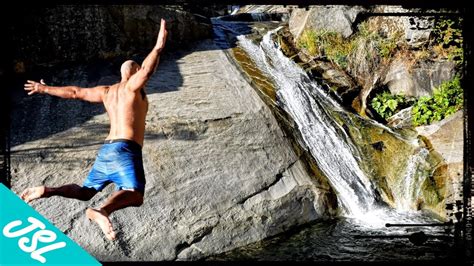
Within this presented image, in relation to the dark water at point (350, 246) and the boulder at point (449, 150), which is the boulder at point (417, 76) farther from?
the dark water at point (350, 246)

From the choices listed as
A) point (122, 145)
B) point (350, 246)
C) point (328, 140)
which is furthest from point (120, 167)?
point (328, 140)

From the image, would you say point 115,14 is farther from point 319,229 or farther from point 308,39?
point 319,229

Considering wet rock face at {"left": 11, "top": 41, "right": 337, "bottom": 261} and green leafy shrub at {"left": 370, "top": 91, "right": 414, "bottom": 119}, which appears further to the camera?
green leafy shrub at {"left": 370, "top": 91, "right": 414, "bottom": 119}

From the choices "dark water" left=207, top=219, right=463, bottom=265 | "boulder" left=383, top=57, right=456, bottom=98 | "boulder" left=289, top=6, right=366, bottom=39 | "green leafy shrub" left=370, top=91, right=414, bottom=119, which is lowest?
"dark water" left=207, top=219, right=463, bottom=265

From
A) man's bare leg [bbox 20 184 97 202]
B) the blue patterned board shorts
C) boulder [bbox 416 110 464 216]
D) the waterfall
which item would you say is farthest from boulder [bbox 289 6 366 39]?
man's bare leg [bbox 20 184 97 202]

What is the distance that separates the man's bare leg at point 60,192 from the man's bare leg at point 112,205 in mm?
304

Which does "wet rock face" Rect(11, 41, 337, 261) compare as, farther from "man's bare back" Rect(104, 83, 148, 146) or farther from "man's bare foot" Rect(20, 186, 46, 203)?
"man's bare back" Rect(104, 83, 148, 146)

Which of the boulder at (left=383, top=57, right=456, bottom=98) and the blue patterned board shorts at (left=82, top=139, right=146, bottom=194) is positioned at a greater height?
the boulder at (left=383, top=57, right=456, bottom=98)

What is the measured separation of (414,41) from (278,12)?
11.0 feet

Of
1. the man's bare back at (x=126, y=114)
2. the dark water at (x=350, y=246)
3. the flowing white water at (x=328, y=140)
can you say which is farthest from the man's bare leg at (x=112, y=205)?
the flowing white water at (x=328, y=140)

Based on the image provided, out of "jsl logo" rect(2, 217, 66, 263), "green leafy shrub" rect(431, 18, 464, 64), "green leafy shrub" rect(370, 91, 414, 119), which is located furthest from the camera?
"green leafy shrub" rect(370, 91, 414, 119)

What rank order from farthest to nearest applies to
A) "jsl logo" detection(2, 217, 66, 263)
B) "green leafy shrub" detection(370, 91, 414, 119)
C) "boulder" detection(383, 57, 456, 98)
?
"green leafy shrub" detection(370, 91, 414, 119) → "boulder" detection(383, 57, 456, 98) → "jsl logo" detection(2, 217, 66, 263)

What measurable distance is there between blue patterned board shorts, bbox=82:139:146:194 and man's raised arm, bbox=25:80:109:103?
48cm

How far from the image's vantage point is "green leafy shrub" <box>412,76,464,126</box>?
7473 millimetres
